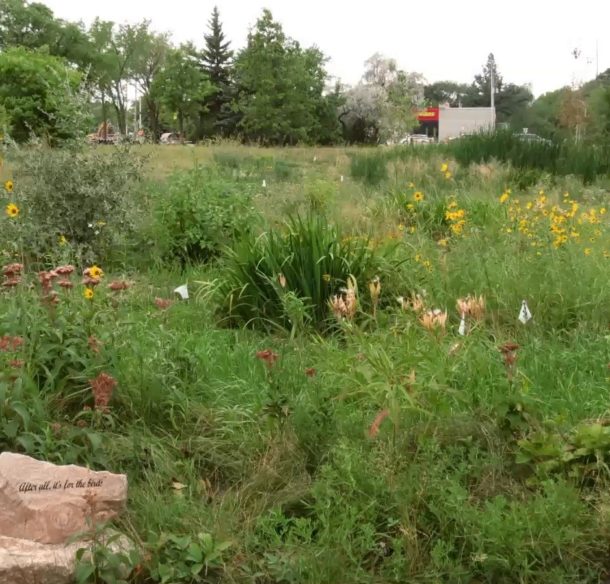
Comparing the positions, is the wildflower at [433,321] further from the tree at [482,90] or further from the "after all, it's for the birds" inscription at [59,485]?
the tree at [482,90]

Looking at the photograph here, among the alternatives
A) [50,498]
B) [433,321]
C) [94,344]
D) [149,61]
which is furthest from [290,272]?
[149,61]

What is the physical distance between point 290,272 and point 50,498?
2.58 metres

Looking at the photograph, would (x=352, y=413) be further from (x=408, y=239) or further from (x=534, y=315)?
(x=408, y=239)

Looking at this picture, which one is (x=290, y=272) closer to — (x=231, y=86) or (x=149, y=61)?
(x=231, y=86)

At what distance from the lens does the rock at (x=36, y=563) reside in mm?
2404

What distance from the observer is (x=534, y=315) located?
4.73 m

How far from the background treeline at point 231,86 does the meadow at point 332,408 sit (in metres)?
24.4

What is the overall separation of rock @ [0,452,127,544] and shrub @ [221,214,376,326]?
2.21m

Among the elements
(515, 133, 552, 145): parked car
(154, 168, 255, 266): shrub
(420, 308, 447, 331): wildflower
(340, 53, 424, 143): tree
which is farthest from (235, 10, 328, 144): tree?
(420, 308, 447, 331): wildflower

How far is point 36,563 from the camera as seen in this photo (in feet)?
7.97

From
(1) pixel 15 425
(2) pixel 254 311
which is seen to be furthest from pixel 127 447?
(2) pixel 254 311

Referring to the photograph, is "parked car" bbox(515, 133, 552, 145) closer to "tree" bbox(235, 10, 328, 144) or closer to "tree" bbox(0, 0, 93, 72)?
"tree" bbox(235, 10, 328, 144)

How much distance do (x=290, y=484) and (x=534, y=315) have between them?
7.46 feet

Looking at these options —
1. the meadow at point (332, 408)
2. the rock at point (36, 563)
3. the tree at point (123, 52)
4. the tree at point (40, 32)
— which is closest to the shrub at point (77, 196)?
the meadow at point (332, 408)
